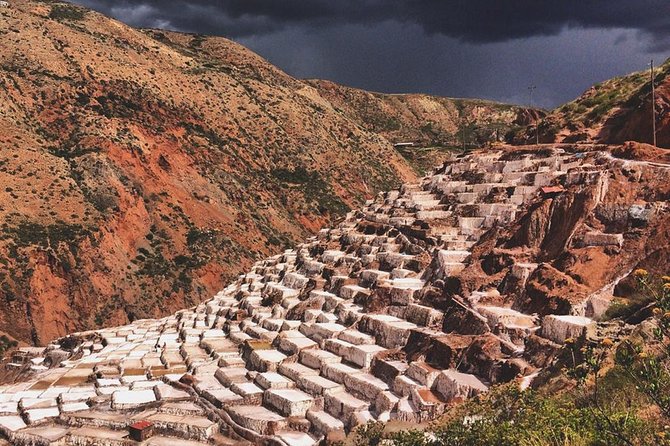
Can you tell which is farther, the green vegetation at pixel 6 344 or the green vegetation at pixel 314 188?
the green vegetation at pixel 314 188

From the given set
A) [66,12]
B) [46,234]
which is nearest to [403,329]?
[46,234]

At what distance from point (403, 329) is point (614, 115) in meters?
13.8

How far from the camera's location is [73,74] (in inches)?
1866

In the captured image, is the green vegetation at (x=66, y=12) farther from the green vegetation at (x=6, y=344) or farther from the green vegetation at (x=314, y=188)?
the green vegetation at (x=6, y=344)

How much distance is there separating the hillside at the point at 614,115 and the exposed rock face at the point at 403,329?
7.92ft

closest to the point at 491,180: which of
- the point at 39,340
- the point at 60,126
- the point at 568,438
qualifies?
the point at 568,438

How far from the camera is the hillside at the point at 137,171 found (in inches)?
1198

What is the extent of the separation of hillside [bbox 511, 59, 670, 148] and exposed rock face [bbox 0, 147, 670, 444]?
2.41 meters

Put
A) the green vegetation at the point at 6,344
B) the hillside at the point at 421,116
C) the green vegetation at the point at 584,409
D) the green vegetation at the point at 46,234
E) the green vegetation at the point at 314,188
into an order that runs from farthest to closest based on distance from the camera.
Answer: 1. the hillside at the point at 421,116
2. the green vegetation at the point at 314,188
3. the green vegetation at the point at 46,234
4. the green vegetation at the point at 6,344
5. the green vegetation at the point at 584,409

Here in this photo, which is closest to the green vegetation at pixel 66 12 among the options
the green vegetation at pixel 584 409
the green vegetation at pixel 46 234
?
the green vegetation at pixel 46 234

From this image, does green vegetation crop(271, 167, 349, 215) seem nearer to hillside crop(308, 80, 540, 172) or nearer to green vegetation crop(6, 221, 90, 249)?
green vegetation crop(6, 221, 90, 249)

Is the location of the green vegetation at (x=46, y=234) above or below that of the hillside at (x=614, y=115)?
below

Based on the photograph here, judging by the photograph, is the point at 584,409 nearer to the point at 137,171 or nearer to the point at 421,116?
the point at 137,171

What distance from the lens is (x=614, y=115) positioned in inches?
821
